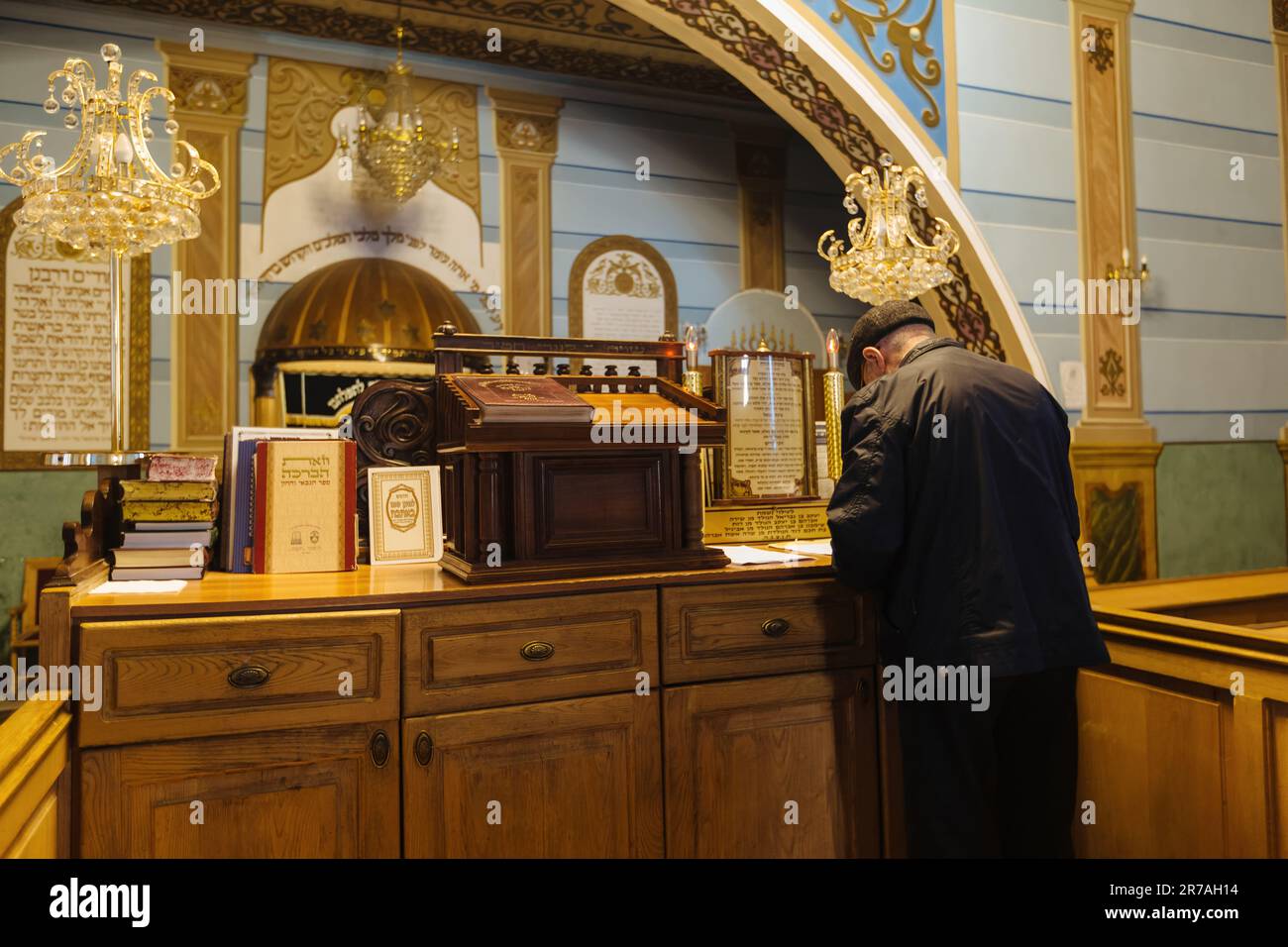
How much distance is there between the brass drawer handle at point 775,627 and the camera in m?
1.98

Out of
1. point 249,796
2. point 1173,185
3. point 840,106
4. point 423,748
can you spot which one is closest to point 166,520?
point 249,796

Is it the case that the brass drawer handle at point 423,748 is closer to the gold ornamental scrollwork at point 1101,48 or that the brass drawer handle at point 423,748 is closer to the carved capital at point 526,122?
the gold ornamental scrollwork at point 1101,48

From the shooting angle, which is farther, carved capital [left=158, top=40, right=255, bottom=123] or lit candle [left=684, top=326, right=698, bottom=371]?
carved capital [left=158, top=40, right=255, bottom=123]

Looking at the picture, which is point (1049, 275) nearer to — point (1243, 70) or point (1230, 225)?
point (1230, 225)

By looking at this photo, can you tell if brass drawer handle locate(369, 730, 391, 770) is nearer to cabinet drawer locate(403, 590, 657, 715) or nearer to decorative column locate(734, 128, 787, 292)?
cabinet drawer locate(403, 590, 657, 715)

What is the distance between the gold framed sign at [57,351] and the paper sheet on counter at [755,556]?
4.00 meters

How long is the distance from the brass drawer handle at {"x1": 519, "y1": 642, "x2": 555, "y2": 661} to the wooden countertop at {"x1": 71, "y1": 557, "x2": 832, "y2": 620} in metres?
0.10

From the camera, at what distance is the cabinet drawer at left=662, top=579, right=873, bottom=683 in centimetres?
191

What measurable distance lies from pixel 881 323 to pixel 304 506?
133 centimetres

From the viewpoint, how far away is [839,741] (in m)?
2.05

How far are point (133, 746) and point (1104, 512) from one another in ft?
12.6

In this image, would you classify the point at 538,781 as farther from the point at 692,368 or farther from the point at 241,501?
the point at 692,368

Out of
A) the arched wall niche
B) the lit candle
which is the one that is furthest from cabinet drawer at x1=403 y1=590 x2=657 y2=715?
the arched wall niche

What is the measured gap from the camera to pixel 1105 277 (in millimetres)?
3930
